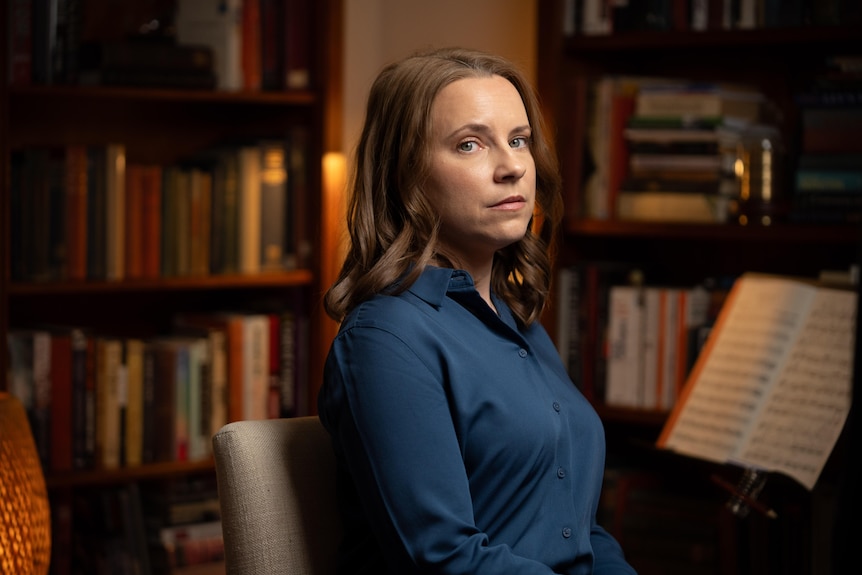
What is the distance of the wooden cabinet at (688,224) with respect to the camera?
84.8 inches

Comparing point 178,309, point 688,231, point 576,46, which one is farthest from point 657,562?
point 178,309

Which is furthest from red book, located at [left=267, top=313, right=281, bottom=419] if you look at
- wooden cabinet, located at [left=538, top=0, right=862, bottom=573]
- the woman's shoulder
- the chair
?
the woman's shoulder

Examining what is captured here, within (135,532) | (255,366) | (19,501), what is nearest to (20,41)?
(255,366)

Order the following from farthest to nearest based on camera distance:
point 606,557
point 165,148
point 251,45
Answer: point 165,148
point 251,45
point 606,557

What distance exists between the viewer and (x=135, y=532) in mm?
2432

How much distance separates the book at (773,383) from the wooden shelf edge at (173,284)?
1.05 metres

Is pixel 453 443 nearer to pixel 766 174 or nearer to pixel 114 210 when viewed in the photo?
pixel 766 174

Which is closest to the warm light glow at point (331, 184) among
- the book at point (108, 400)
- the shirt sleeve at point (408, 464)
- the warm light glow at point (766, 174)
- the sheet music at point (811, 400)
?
the book at point (108, 400)

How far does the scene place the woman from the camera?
1077 mm

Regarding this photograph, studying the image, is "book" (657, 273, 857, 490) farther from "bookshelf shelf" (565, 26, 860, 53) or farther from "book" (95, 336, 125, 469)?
"book" (95, 336, 125, 469)

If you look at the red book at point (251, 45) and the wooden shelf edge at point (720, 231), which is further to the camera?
the red book at point (251, 45)

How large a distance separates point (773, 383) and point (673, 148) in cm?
71

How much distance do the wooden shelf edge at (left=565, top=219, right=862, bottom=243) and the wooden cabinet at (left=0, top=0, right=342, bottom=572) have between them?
0.64 meters

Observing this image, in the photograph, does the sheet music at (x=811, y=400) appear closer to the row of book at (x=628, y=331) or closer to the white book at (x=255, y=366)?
the row of book at (x=628, y=331)
